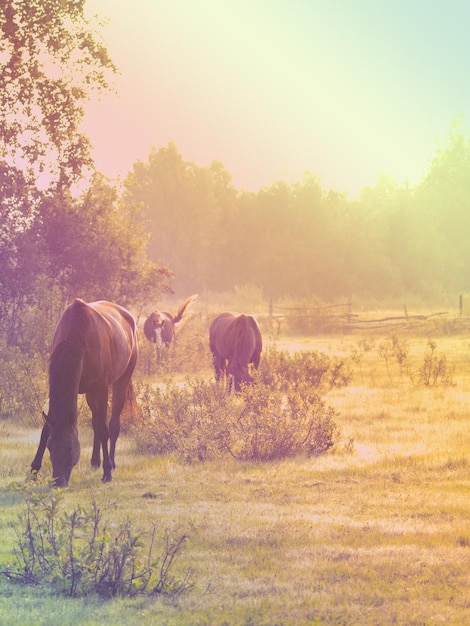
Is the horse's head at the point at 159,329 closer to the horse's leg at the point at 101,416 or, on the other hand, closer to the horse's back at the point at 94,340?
the horse's back at the point at 94,340

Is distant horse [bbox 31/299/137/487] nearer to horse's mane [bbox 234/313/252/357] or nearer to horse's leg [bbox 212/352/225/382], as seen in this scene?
horse's mane [bbox 234/313/252/357]

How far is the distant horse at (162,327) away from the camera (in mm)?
23312

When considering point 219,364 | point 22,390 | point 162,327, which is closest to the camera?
point 22,390

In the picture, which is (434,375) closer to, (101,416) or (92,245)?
(92,245)

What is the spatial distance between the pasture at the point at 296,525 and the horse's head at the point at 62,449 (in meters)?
0.35

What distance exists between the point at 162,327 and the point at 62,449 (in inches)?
634

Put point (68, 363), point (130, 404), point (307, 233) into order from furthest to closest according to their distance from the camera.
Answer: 1. point (307, 233)
2. point (130, 404)
3. point (68, 363)

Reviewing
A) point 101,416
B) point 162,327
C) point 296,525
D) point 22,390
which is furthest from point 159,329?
point 296,525

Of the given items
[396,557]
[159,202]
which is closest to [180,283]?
[159,202]

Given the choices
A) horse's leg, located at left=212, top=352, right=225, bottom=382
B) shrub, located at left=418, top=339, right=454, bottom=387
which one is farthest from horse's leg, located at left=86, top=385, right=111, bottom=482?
shrub, located at left=418, top=339, right=454, bottom=387

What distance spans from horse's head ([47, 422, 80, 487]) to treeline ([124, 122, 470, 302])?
5541cm

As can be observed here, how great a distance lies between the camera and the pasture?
5305 mm

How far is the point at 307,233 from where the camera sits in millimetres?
67438

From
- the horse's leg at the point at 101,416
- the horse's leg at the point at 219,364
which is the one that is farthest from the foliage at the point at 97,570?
the horse's leg at the point at 219,364
